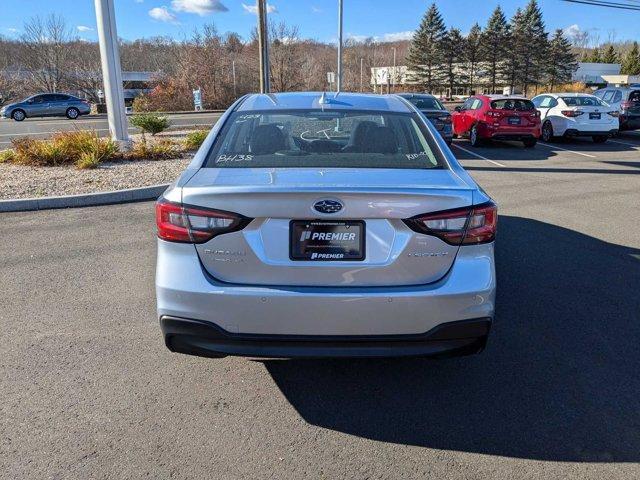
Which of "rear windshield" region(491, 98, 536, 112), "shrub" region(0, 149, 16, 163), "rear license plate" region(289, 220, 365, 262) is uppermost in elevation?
"rear windshield" region(491, 98, 536, 112)

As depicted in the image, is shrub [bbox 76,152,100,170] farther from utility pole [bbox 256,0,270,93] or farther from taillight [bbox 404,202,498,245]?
taillight [bbox 404,202,498,245]

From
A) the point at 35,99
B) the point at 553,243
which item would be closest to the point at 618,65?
the point at 35,99

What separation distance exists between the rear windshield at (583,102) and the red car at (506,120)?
208 cm

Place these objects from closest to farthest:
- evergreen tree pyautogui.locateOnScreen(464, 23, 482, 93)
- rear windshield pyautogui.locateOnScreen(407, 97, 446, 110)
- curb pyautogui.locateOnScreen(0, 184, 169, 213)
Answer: curb pyautogui.locateOnScreen(0, 184, 169, 213)
rear windshield pyautogui.locateOnScreen(407, 97, 446, 110)
evergreen tree pyautogui.locateOnScreen(464, 23, 482, 93)

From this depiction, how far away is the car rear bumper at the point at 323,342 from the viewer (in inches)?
96.4

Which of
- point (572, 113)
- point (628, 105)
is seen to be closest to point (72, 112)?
point (572, 113)

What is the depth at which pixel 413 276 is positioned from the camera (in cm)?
243

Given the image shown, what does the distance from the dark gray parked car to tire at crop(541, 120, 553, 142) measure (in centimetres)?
2710

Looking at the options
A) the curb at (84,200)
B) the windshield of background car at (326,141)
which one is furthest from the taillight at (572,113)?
the windshield of background car at (326,141)

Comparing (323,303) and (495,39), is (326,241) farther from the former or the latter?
(495,39)

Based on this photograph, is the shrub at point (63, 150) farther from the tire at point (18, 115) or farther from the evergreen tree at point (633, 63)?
the evergreen tree at point (633, 63)

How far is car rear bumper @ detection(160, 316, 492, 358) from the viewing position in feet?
8.04

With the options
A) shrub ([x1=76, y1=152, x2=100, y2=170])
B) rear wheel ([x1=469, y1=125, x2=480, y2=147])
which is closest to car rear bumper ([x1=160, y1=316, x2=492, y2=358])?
shrub ([x1=76, y1=152, x2=100, y2=170])

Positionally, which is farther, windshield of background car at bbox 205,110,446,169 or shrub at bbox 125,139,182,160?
shrub at bbox 125,139,182,160
